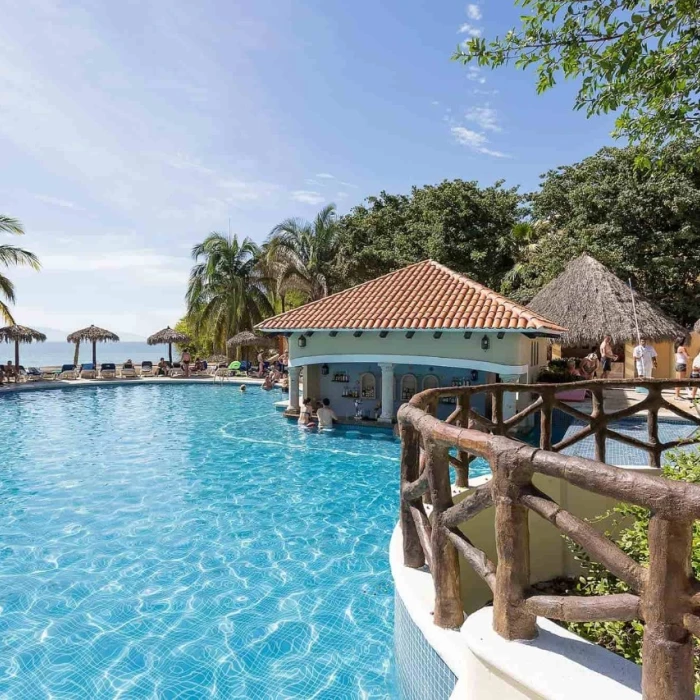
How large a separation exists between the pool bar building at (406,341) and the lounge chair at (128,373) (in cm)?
1760

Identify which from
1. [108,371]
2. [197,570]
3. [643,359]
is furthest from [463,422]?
[108,371]

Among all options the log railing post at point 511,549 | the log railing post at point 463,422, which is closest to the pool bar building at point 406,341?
the log railing post at point 463,422

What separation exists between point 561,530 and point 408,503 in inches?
73.3

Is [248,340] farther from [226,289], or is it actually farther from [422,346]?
[422,346]

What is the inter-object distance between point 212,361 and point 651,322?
27.7 metres

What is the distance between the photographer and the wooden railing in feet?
6.21

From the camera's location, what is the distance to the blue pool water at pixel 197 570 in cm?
541

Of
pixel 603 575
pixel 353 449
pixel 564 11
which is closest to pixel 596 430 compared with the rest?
pixel 603 575

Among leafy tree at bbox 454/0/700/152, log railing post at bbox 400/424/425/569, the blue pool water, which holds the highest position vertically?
leafy tree at bbox 454/0/700/152

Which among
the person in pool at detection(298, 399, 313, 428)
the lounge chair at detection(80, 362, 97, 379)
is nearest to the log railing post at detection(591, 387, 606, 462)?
the person in pool at detection(298, 399, 313, 428)

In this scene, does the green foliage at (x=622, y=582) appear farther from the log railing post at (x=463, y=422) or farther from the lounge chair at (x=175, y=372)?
the lounge chair at (x=175, y=372)

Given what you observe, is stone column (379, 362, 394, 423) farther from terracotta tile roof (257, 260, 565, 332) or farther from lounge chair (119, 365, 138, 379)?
lounge chair (119, 365, 138, 379)

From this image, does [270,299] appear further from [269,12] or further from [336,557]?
[336,557]

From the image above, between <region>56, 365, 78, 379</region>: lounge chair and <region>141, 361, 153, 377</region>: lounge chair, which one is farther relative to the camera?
<region>141, 361, 153, 377</region>: lounge chair
